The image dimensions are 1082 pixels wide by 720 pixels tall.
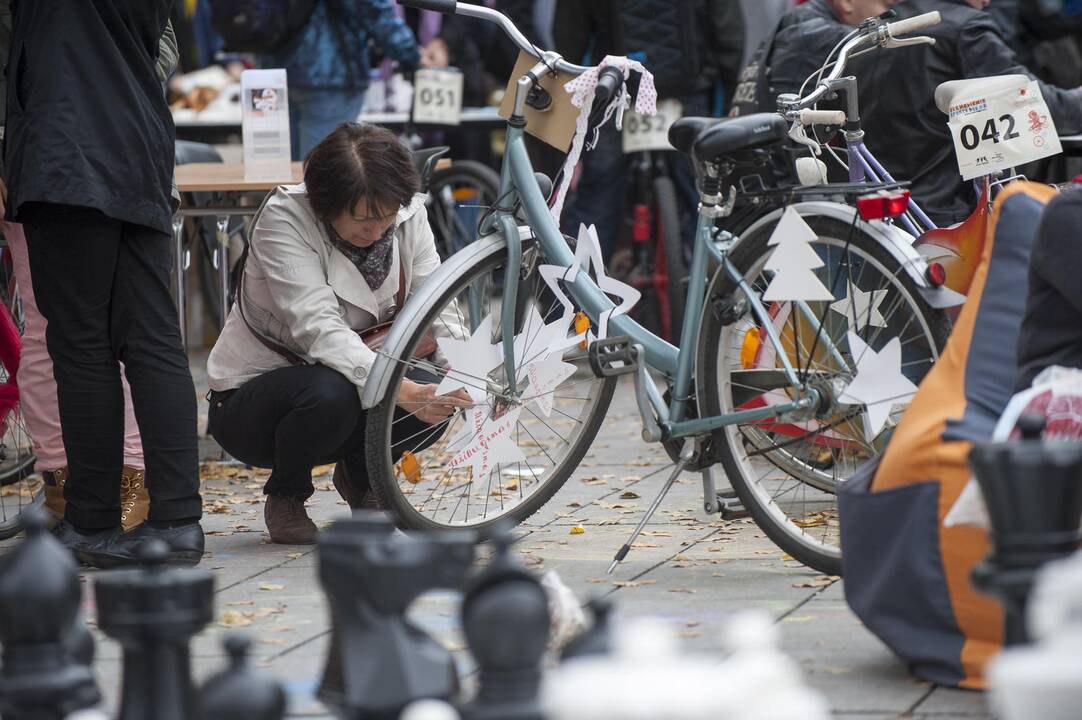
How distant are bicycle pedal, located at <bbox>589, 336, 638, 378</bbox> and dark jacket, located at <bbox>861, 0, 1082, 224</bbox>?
1603 millimetres

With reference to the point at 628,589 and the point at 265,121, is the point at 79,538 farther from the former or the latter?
the point at 265,121

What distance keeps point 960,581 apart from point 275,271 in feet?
7.16

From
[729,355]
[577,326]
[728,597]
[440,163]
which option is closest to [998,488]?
[728,597]

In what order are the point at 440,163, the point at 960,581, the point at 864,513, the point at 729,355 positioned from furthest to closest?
the point at 440,163 → the point at 729,355 → the point at 864,513 → the point at 960,581

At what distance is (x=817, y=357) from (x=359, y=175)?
1.27 metres

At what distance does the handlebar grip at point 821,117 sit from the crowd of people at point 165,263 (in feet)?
2.93

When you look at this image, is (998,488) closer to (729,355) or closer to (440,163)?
(729,355)

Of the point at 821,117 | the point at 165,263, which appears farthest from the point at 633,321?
the point at 165,263

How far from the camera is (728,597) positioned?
3.67 metres

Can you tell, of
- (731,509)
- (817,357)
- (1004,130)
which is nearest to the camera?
(817,357)

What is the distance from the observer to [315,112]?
8.11m

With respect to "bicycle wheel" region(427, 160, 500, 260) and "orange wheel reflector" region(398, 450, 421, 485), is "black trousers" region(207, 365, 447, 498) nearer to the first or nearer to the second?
"orange wheel reflector" region(398, 450, 421, 485)

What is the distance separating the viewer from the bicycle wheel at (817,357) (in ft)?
12.3

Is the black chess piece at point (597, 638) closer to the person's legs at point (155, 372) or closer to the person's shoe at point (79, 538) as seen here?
the person's legs at point (155, 372)
